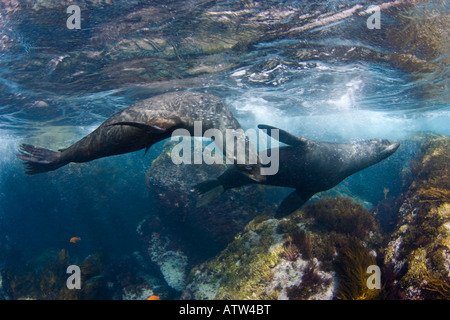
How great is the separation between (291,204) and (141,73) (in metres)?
8.24

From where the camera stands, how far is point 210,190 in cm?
705

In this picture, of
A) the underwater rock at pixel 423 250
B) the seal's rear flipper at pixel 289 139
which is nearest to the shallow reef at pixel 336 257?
the underwater rock at pixel 423 250

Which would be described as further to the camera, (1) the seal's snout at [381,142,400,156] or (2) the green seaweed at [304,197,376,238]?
(1) the seal's snout at [381,142,400,156]

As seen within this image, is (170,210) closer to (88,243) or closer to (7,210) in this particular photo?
(88,243)

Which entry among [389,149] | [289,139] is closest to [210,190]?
[289,139]

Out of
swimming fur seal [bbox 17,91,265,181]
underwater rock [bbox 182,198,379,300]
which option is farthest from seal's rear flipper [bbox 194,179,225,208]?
swimming fur seal [bbox 17,91,265,181]

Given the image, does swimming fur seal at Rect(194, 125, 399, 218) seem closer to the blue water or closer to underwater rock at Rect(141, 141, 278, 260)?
underwater rock at Rect(141, 141, 278, 260)

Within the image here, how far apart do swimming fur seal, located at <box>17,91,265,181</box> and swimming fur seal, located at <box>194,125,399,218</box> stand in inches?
75.6

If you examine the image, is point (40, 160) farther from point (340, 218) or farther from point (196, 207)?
point (340, 218)

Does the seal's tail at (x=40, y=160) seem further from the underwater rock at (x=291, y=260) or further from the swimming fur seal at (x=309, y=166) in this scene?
the underwater rock at (x=291, y=260)

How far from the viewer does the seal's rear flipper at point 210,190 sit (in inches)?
268

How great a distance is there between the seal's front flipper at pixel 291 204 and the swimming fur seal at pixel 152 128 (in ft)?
9.71

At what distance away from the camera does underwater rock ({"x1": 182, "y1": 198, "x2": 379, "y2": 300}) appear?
14.3 feet
